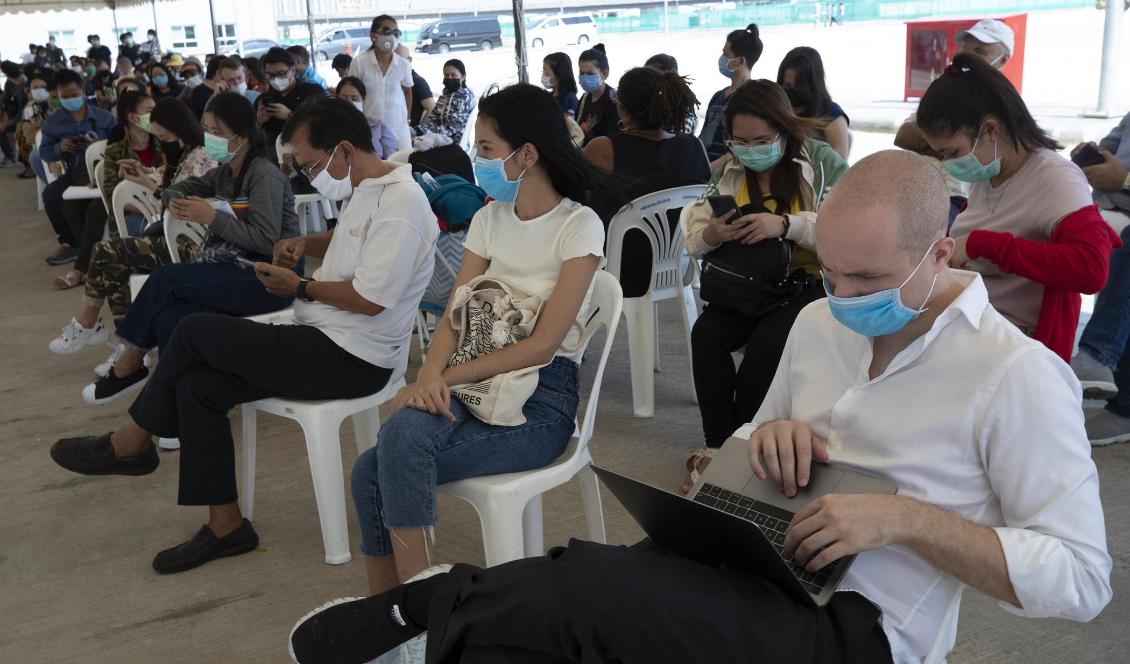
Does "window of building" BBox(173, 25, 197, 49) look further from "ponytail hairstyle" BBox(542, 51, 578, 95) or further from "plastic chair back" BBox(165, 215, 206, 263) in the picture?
"plastic chair back" BBox(165, 215, 206, 263)

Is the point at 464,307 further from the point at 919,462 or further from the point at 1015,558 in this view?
the point at 1015,558

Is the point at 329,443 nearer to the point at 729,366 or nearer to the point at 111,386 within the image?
the point at 729,366

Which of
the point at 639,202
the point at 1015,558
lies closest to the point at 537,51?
the point at 639,202

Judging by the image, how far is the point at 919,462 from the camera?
137cm

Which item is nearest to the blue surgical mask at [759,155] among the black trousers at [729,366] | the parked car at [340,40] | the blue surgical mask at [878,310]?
the black trousers at [729,366]

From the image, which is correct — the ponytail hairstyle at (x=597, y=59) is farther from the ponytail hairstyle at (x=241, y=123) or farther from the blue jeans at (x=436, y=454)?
the blue jeans at (x=436, y=454)

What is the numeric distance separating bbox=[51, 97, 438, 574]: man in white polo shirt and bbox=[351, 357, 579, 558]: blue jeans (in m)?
0.51

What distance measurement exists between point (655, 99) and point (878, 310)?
8.20 ft

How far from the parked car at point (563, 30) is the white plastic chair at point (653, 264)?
58.0ft

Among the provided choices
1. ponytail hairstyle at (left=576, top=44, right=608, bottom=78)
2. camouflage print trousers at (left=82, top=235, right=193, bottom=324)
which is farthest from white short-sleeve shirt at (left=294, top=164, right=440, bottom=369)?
ponytail hairstyle at (left=576, top=44, right=608, bottom=78)

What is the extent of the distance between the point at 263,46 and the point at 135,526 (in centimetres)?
2128

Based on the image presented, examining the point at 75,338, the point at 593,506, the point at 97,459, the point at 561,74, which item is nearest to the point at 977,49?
the point at 593,506

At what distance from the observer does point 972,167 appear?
7.81ft

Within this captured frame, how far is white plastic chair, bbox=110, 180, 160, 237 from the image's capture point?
4871mm
